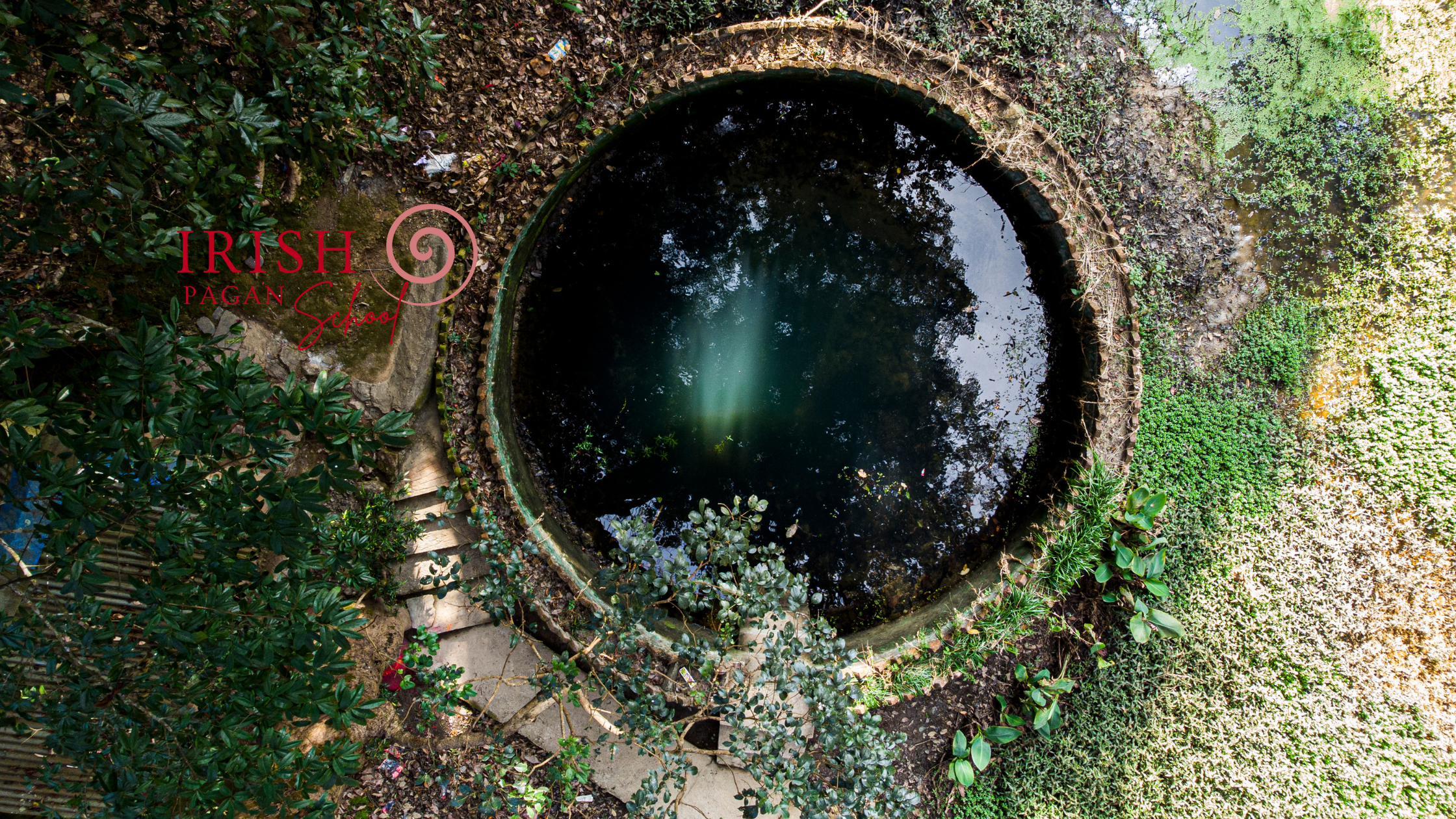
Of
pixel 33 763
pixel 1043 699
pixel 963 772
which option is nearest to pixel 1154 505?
pixel 1043 699

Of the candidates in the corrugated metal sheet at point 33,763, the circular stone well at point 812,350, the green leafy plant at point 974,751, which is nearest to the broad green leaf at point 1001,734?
the green leafy plant at point 974,751

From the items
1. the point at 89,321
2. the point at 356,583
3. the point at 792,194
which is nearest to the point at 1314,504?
the point at 792,194

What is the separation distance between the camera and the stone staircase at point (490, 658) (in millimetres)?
3756

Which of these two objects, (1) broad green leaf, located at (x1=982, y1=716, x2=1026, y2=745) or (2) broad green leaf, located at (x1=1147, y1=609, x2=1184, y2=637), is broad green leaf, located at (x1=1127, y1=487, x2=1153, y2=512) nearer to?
(2) broad green leaf, located at (x1=1147, y1=609, x2=1184, y2=637)

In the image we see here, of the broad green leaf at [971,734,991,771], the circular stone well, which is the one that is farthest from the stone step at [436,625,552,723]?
the broad green leaf at [971,734,991,771]

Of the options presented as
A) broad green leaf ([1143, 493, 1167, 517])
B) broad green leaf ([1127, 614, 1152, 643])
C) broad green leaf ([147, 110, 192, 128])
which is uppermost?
broad green leaf ([147, 110, 192, 128])

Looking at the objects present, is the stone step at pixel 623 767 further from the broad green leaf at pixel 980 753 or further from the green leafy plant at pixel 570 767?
the broad green leaf at pixel 980 753

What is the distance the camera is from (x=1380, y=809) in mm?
3770

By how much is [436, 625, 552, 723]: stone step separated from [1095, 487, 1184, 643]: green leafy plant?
10.6ft

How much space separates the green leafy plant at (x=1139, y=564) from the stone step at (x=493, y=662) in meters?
3.23

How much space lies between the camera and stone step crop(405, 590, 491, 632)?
3789 mm

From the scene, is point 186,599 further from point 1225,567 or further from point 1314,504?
point 1314,504

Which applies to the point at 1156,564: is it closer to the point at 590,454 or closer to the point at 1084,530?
the point at 1084,530

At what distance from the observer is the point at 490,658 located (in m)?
3.82
